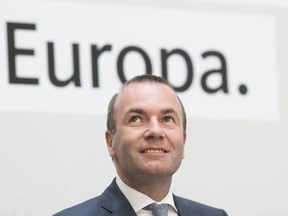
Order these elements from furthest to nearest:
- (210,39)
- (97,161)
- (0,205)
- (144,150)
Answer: (210,39)
(97,161)
(0,205)
(144,150)

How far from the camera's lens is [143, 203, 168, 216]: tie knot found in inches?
72.1

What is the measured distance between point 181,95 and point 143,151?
3.59 feet

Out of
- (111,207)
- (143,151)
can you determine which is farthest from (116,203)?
(143,151)

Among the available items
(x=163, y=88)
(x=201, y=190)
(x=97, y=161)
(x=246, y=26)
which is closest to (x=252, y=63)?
(x=246, y=26)

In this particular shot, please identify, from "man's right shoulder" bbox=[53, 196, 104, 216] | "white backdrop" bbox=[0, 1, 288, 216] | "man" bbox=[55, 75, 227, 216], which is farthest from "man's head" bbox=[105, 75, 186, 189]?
"white backdrop" bbox=[0, 1, 288, 216]

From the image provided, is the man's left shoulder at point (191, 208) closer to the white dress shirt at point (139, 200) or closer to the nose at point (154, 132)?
the white dress shirt at point (139, 200)

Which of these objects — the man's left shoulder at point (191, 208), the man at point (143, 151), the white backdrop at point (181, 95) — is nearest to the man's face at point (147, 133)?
the man at point (143, 151)

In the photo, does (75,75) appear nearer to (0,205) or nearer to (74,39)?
(74,39)

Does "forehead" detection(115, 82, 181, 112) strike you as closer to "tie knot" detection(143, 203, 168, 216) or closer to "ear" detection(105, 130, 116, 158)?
"ear" detection(105, 130, 116, 158)

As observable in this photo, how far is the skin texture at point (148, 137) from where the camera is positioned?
1.83 meters

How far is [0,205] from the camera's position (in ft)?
8.36

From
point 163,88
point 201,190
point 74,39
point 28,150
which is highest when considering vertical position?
point 74,39

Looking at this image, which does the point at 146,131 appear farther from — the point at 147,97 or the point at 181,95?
the point at 181,95

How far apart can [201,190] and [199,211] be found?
93 centimetres
